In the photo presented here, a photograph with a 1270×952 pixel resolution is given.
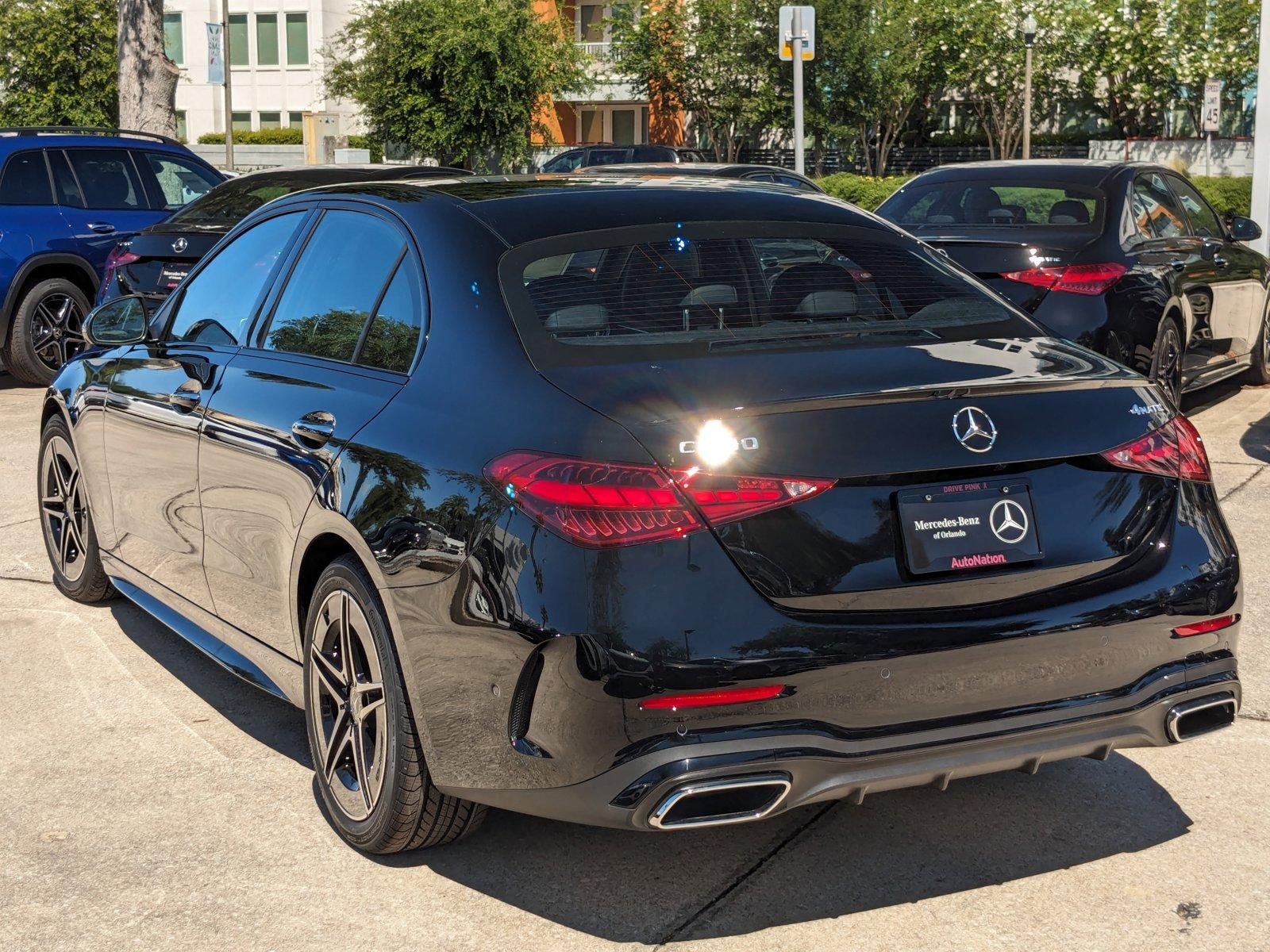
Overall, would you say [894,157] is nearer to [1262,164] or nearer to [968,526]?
[1262,164]

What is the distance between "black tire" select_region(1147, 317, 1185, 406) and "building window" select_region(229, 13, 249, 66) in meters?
62.4

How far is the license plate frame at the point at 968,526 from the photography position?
3.36 metres

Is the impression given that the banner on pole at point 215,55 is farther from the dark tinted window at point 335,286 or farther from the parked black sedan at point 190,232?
the dark tinted window at point 335,286

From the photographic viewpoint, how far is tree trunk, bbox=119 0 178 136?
808 inches

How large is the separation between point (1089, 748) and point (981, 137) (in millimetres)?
59697

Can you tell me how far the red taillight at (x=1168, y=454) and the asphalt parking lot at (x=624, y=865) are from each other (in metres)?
0.95

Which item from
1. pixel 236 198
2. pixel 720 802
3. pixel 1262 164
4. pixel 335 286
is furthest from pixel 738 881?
pixel 1262 164

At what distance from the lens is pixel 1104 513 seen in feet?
11.7

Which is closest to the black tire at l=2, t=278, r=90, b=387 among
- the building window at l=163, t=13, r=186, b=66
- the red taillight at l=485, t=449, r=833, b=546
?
the red taillight at l=485, t=449, r=833, b=546

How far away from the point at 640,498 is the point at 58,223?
439 inches

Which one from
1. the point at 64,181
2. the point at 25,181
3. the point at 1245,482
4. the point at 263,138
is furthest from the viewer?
the point at 263,138

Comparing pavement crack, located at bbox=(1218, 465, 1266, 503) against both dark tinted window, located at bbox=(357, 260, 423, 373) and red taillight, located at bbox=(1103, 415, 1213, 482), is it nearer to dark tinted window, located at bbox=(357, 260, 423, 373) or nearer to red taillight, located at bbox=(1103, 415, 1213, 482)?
red taillight, located at bbox=(1103, 415, 1213, 482)

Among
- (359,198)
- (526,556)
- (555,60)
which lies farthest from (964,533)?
(555,60)

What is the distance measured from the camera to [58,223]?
13141 millimetres
